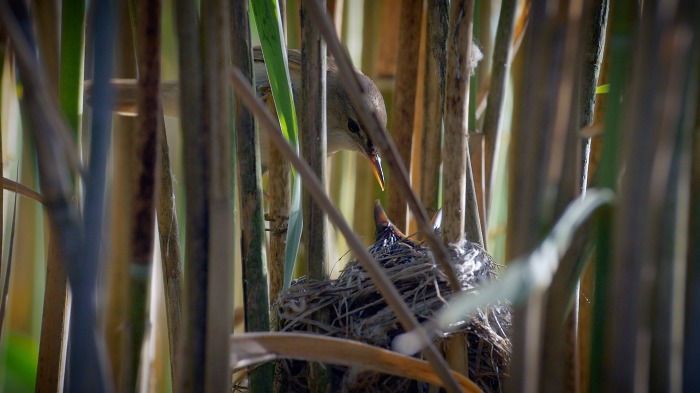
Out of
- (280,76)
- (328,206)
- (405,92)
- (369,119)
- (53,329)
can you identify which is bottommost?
(53,329)

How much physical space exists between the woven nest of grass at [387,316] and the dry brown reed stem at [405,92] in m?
0.55

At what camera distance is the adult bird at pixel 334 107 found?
244 centimetres

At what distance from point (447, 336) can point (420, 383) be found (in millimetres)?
178

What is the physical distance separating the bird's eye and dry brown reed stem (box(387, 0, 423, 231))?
1.82ft

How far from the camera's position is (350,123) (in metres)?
2.89

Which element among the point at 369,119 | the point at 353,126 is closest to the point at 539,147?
the point at 369,119

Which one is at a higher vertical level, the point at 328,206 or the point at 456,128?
the point at 456,128

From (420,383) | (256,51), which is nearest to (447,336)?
(420,383)

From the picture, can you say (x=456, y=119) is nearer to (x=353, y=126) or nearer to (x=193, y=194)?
(x=193, y=194)

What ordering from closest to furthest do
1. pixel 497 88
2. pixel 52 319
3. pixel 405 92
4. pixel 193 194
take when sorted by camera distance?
1. pixel 193 194
2. pixel 52 319
3. pixel 497 88
4. pixel 405 92

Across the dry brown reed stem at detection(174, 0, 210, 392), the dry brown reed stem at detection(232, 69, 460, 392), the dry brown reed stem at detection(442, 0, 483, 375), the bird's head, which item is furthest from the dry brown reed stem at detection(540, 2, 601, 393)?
the bird's head

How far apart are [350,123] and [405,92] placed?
701mm

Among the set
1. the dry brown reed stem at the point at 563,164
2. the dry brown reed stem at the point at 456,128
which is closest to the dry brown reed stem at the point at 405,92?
the dry brown reed stem at the point at 456,128

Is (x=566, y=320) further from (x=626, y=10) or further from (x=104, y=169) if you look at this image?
(x=104, y=169)
